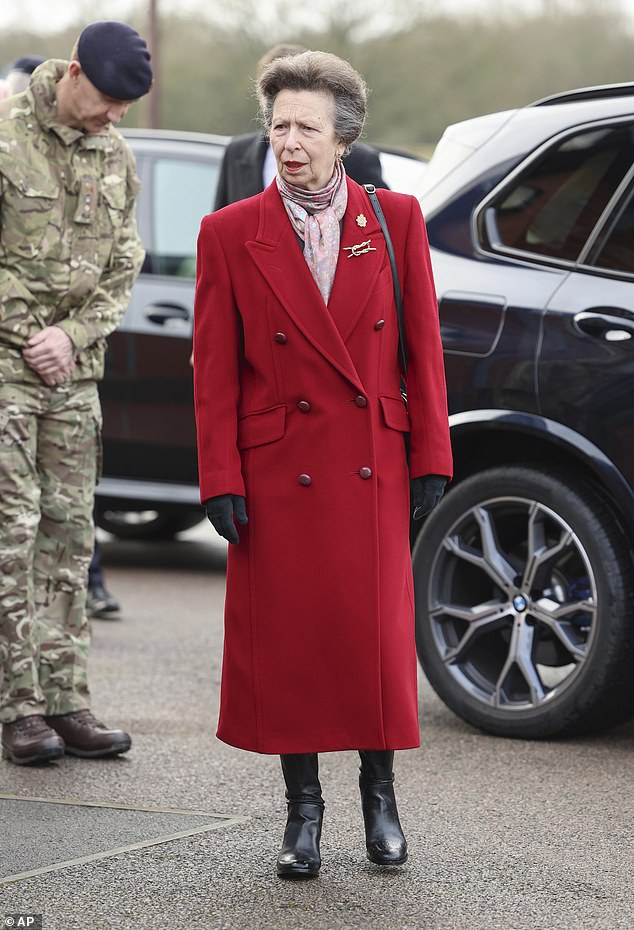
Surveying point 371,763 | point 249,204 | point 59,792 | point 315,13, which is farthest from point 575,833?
point 315,13

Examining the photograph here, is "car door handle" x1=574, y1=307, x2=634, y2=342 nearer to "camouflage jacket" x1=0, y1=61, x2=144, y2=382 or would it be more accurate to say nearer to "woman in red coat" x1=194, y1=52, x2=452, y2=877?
"woman in red coat" x1=194, y1=52, x2=452, y2=877

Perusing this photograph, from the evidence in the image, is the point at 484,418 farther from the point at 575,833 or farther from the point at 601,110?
the point at 575,833

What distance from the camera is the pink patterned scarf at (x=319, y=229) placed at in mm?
3639

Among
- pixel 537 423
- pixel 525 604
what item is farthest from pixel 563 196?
pixel 525 604

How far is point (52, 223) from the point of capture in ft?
15.4

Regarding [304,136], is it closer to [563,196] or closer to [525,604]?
Answer: [563,196]

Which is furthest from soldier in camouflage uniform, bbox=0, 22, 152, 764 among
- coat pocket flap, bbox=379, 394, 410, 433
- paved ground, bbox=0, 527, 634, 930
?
coat pocket flap, bbox=379, 394, 410, 433

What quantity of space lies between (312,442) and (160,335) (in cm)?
456

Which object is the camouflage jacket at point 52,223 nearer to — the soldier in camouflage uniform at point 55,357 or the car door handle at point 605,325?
the soldier in camouflage uniform at point 55,357

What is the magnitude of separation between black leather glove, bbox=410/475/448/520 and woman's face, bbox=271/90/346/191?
748 mm

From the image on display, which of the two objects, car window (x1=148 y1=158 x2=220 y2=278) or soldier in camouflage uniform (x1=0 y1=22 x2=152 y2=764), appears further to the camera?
car window (x1=148 y1=158 x2=220 y2=278)

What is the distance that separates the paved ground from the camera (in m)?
3.35

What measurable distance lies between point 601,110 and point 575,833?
7.63 ft

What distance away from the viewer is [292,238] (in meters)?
3.64
